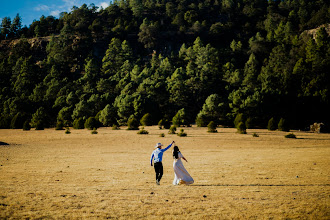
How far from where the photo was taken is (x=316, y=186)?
10656 millimetres

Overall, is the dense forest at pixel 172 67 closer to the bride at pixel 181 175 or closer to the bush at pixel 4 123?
the bush at pixel 4 123

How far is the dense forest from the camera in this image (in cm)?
6266

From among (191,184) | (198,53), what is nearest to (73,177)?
(191,184)

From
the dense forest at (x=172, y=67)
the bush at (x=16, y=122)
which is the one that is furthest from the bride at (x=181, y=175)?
the bush at (x=16, y=122)

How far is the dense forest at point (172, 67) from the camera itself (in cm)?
6266

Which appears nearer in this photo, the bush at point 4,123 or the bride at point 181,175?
the bride at point 181,175

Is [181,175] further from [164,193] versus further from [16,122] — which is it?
[16,122]

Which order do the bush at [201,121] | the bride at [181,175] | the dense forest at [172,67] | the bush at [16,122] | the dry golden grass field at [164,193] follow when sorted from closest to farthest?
the dry golden grass field at [164,193] < the bride at [181,175] < the bush at [201,121] < the bush at [16,122] < the dense forest at [172,67]

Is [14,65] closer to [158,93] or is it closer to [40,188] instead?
[158,93]

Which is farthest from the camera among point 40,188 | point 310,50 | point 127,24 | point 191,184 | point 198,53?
point 127,24

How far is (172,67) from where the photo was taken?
9312cm

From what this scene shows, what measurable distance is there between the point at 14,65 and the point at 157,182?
386 feet

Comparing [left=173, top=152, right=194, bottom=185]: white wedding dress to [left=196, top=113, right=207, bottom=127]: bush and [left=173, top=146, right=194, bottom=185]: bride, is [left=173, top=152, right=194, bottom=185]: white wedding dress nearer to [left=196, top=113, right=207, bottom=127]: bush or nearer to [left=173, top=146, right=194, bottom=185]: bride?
[left=173, top=146, right=194, bottom=185]: bride

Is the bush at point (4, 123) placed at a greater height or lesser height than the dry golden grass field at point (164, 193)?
greater
